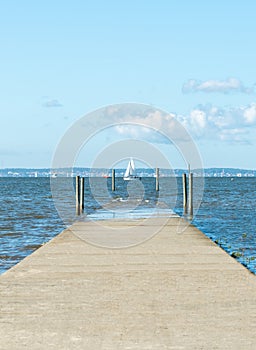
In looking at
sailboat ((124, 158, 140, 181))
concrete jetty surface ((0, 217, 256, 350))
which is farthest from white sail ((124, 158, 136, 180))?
concrete jetty surface ((0, 217, 256, 350))

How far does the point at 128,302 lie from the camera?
27.8 feet

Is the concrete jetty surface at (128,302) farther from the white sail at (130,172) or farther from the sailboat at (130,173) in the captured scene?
the white sail at (130,172)

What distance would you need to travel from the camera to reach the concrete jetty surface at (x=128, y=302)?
263 inches

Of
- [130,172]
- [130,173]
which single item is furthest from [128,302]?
[130,172]

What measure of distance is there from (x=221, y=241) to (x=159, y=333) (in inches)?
588

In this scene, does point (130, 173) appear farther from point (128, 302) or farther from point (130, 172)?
point (128, 302)

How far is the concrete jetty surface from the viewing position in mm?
6672

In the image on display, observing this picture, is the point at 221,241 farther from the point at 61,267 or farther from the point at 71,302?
the point at 71,302

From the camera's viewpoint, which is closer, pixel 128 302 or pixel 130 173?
pixel 128 302

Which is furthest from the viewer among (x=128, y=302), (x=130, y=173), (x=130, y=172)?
(x=130, y=172)

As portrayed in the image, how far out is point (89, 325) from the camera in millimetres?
7234

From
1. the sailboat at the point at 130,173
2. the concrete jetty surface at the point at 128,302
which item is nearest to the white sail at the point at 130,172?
the sailboat at the point at 130,173

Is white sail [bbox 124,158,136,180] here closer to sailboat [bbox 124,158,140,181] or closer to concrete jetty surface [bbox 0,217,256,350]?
sailboat [bbox 124,158,140,181]

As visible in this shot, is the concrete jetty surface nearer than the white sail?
Yes
